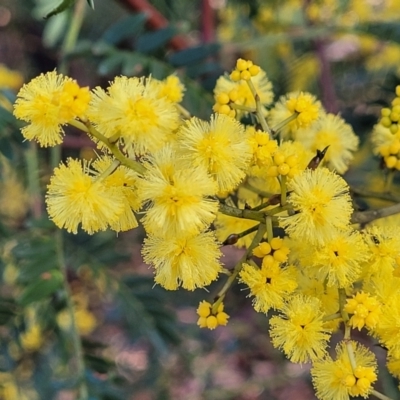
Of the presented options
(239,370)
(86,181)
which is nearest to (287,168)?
(86,181)

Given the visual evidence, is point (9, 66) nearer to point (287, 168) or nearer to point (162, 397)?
point (162, 397)

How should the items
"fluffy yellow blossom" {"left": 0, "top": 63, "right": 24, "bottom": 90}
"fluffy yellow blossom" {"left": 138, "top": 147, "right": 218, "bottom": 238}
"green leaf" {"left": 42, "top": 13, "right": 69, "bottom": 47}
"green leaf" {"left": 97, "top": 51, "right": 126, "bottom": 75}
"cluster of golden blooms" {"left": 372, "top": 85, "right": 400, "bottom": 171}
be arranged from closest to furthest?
"fluffy yellow blossom" {"left": 138, "top": 147, "right": 218, "bottom": 238} < "cluster of golden blooms" {"left": 372, "top": 85, "right": 400, "bottom": 171} < "green leaf" {"left": 97, "top": 51, "right": 126, "bottom": 75} < "green leaf" {"left": 42, "top": 13, "right": 69, "bottom": 47} < "fluffy yellow blossom" {"left": 0, "top": 63, "right": 24, "bottom": 90}

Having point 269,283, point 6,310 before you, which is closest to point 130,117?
point 269,283

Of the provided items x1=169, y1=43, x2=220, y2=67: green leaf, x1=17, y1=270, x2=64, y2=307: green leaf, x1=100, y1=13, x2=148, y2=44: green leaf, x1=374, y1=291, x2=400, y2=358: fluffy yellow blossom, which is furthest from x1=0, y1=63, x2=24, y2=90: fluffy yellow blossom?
x1=374, y1=291, x2=400, y2=358: fluffy yellow blossom

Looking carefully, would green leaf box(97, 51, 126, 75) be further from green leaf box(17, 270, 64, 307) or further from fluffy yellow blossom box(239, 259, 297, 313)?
fluffy yellow blossom box(239, 259, 297, 313)

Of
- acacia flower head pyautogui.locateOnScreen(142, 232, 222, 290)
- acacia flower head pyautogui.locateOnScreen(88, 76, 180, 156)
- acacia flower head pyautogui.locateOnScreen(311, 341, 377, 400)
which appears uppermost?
acacia flower head pyautogui.locateOnScreen(88, 76, 180, 156)

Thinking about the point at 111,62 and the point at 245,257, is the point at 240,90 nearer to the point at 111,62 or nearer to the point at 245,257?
the point at 245,257
